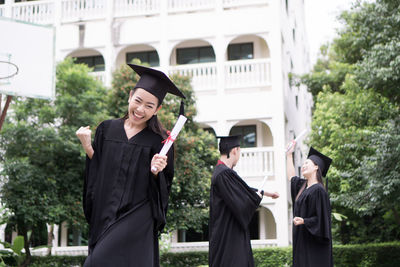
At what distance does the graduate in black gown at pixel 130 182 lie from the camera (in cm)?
386

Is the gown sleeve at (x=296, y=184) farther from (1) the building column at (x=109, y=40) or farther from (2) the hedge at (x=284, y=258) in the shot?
(1) the building column at (x=109, y=40)

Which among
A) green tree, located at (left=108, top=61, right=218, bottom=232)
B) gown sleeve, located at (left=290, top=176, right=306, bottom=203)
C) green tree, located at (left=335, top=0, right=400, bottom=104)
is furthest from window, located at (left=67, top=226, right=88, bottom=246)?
gown sleeve, located at (left=290, top=176, right=306, bottom=203)

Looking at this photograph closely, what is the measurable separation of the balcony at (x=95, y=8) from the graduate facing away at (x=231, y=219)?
15.1 m

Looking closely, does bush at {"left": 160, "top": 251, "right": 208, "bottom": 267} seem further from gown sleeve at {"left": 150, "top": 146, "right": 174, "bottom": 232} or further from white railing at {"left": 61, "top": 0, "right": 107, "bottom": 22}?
gown sleeve at {"left": 150, "top": 146, "right": 174, "bottom": 232}

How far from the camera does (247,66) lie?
21.0 meters

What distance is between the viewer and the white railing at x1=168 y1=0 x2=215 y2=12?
2134cm

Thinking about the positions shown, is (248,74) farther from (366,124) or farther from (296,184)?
(296,184)

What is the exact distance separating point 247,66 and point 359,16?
7.95 meters

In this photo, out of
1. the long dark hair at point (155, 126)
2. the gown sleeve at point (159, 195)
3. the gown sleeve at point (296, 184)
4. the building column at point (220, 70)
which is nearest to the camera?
the gown sleeve at point (159, 195)

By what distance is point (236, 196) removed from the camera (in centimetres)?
691

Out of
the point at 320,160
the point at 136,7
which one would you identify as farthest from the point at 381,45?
the point at 136,7

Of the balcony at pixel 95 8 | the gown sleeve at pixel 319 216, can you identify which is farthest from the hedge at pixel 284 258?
the balcony at pixel 95 8

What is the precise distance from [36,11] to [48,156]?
10768mm

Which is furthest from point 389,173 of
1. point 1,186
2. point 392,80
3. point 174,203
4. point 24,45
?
point 1,186
